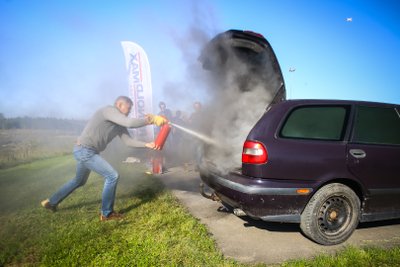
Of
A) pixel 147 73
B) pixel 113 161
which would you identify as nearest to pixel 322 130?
pixel 113 161

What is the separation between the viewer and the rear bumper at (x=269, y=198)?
3.03 meters

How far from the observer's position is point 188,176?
24.3 ft

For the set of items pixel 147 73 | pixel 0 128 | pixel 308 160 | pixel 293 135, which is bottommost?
pixel 0 128

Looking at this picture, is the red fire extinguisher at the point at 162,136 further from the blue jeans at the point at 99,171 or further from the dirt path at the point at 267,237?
the dirt path at the point at 267,237

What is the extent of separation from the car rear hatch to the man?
1.09 meters

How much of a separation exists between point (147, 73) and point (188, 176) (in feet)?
19.5

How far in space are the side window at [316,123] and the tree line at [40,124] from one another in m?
26.0

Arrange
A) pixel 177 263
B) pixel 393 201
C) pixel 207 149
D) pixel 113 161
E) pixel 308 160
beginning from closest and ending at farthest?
1. pixel 177 263
2. pixel 308 160
3. pixel 393 201
4. pixel 207 149
5. pixel 113 161

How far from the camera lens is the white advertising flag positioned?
11562 millimetres

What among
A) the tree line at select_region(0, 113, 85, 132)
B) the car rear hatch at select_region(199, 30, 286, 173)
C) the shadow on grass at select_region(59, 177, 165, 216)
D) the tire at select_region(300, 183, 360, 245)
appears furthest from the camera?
the tree line at select_region(0, 113, 85, 132)

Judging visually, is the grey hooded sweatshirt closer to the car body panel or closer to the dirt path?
the car body panel

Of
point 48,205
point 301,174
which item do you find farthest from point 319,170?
point 48,205

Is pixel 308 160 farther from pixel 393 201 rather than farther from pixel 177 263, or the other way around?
pixel 177 263

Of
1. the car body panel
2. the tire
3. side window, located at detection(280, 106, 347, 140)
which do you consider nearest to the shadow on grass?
the car body panel
